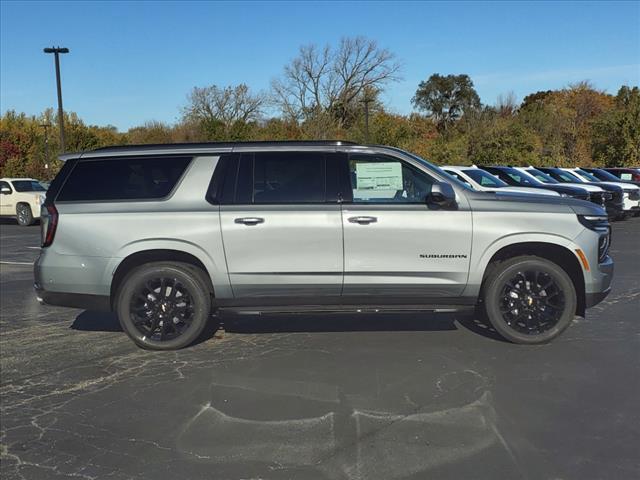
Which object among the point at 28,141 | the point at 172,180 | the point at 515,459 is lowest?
the point at 515,459

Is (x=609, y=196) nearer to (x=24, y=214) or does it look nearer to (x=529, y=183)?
(x=529, y=183)

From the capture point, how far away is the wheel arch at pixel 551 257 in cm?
557

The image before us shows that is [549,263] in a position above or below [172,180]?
below

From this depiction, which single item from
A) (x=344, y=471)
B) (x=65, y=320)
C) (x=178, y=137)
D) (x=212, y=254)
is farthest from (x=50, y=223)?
(x=178, y=137)

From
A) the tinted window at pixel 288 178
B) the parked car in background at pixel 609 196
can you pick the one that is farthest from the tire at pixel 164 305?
the parked car in background at pixel 609 196

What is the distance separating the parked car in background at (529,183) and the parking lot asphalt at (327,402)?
9.82 m

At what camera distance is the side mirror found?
532cm

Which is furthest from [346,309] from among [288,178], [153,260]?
[153,260]

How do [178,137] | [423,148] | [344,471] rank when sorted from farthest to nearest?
[178,137] → [423,148] → [344,471]

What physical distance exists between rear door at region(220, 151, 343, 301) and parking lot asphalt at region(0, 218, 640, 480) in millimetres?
651

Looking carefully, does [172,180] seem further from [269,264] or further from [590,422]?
[590,422]

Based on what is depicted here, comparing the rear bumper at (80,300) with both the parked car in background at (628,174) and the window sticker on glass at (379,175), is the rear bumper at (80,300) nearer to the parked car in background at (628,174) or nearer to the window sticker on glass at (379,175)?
the window sticker on glass at (379,175)

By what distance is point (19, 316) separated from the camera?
7383mm

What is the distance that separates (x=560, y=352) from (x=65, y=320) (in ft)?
17.6
